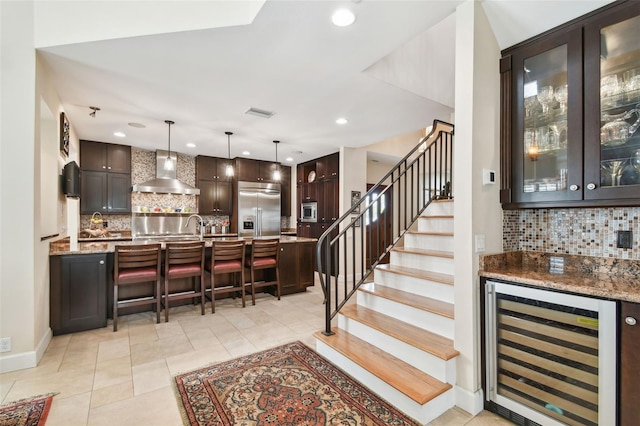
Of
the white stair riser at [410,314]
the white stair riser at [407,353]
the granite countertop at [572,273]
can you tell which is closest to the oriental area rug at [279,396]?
the white stair riser at [407,353]

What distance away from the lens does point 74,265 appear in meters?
3.19

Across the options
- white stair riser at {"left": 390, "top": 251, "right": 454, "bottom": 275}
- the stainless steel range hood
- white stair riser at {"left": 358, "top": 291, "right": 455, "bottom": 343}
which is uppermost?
the stainless steel range hood

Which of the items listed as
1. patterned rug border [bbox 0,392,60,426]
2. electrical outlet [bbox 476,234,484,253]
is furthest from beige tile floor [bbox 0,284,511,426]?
electrical outlet [bbox 476,234,484,253]

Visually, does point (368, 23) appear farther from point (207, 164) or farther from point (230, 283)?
point (207, 164)

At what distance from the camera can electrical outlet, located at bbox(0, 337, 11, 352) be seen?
2.38m

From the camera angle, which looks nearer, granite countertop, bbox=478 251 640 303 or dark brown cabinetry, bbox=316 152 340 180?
granite countertop, bbox=478 251 640 303

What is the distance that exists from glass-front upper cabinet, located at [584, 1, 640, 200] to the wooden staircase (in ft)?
4.16

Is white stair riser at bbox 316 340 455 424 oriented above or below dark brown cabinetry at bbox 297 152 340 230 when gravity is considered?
below

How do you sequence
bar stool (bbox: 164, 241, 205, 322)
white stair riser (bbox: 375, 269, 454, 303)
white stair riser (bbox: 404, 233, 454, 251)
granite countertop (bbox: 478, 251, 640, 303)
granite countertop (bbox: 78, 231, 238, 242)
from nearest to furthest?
granite countertop (bbox: 478, 251, 640, 303) → white stair riser (bbox: 375, 269, 454, 303) → white stair riser (bbox: 404, 233, 454, 251) → bar stool (bbox: 164, 241, 205, 322) → granite countertop (bbox: 78, 231, 238, 242)

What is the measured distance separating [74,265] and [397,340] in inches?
139

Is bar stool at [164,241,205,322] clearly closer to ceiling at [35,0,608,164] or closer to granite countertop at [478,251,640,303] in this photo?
ceiling at [35,0,608,164]

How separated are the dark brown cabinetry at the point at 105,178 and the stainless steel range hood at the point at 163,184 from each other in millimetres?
393

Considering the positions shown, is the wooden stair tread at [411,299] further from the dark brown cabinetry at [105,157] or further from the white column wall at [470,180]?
the dark brown cabinetry at [105,157]

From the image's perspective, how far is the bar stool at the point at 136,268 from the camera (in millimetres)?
3328
